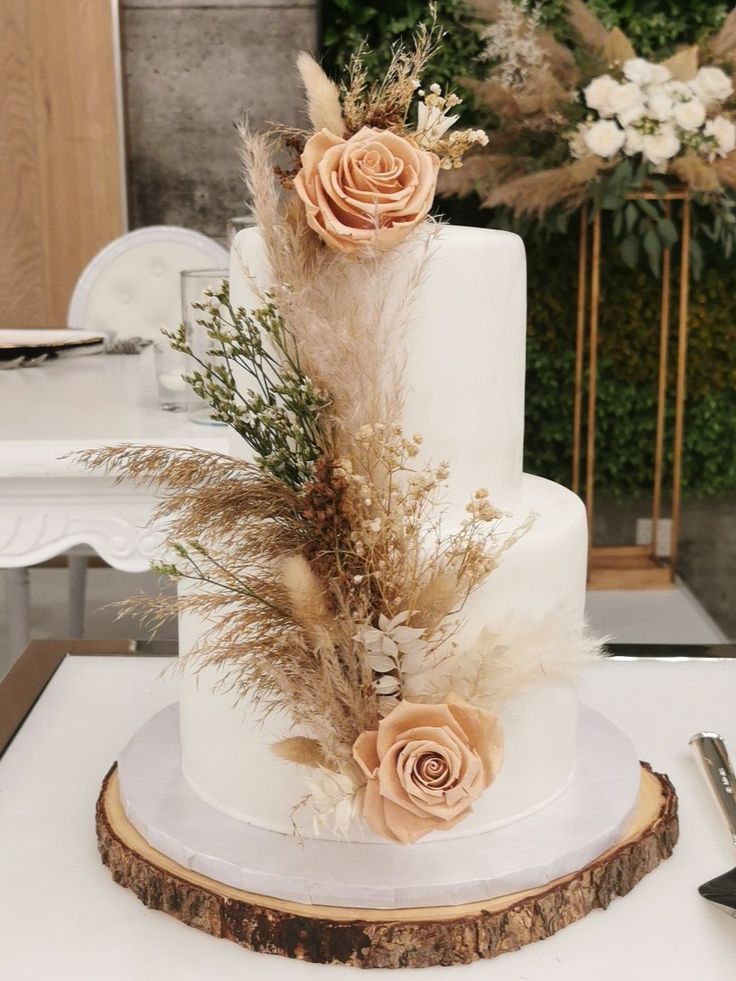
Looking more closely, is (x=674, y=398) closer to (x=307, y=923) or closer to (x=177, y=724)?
(x=177, y=724)

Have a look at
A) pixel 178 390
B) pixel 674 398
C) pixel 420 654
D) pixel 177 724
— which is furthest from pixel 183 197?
pixel 420 654

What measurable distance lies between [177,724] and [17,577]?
1.47 meters

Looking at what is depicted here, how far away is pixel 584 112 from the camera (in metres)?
3.15

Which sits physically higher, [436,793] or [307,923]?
[436,793]

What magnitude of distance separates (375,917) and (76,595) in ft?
7.01

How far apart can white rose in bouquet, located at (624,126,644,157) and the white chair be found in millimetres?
1098

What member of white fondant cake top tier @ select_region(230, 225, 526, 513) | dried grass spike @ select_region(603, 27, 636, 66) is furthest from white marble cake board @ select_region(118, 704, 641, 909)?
dried grass spike @ select_region(603, 27, 636, 66)

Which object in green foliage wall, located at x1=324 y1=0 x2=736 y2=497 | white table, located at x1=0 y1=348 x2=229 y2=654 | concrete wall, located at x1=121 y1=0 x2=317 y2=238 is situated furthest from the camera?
concrete wall, located at x1=121 y1=0 x2=317 y2=238

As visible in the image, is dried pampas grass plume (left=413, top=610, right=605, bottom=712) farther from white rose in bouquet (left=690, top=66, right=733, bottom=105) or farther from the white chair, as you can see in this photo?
white rose in bouquet (left=690, top=66, right=733, bottom=105)

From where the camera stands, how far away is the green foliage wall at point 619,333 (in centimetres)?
353

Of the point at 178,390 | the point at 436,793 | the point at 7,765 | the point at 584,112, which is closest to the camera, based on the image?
the point at 436,793

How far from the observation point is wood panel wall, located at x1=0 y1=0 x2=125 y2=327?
371 centimetres

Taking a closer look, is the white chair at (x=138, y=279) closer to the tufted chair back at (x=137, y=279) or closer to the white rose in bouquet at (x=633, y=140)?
the tufted chair back at (x=137, y=279)

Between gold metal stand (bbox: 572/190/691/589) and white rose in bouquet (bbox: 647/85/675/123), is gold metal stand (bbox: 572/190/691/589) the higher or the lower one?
the lower one
